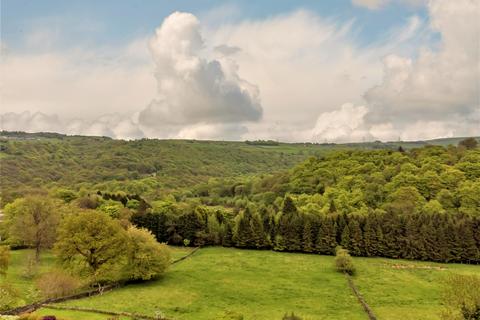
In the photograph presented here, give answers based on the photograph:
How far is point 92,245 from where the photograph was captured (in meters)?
70.0

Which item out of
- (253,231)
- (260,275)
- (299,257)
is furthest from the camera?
(253,231)

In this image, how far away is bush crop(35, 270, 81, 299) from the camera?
60281 millimetres

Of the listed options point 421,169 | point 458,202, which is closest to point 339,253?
point 458,202

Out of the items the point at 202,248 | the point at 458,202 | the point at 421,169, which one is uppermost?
the point at 421,169

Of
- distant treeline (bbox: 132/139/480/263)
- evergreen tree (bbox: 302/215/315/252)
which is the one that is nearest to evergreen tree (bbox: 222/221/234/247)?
distant treeline (bbox: 132/139/480/263)

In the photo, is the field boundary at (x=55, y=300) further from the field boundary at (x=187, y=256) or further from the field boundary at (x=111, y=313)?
the field boundary at (x=187, y=256)

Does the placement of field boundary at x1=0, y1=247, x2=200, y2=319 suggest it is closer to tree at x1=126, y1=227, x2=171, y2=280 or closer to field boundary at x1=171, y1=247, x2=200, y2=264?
tree at x1=126, y1=227, x2=171, y2=280

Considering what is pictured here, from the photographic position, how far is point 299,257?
93.8 metres

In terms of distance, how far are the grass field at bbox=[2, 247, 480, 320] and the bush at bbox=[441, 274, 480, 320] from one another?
29.9 feet

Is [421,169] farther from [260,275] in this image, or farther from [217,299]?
[217,299]

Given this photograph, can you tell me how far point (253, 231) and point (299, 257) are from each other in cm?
1364

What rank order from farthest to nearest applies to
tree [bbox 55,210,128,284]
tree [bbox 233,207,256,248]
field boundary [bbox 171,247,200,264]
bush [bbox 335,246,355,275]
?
tree [bbox 233,207,256,248] → field boundary [bbox 171,247,200,264] → bush [bbox 335,246,355,275] → tree [bbox 55,210,128,284]

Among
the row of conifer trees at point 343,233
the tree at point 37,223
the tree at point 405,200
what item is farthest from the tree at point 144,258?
the tree at point 405,200

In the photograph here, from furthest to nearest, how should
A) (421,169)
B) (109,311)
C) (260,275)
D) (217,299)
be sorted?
(421,169)
(260,275)
(217,299)
(109,311)
